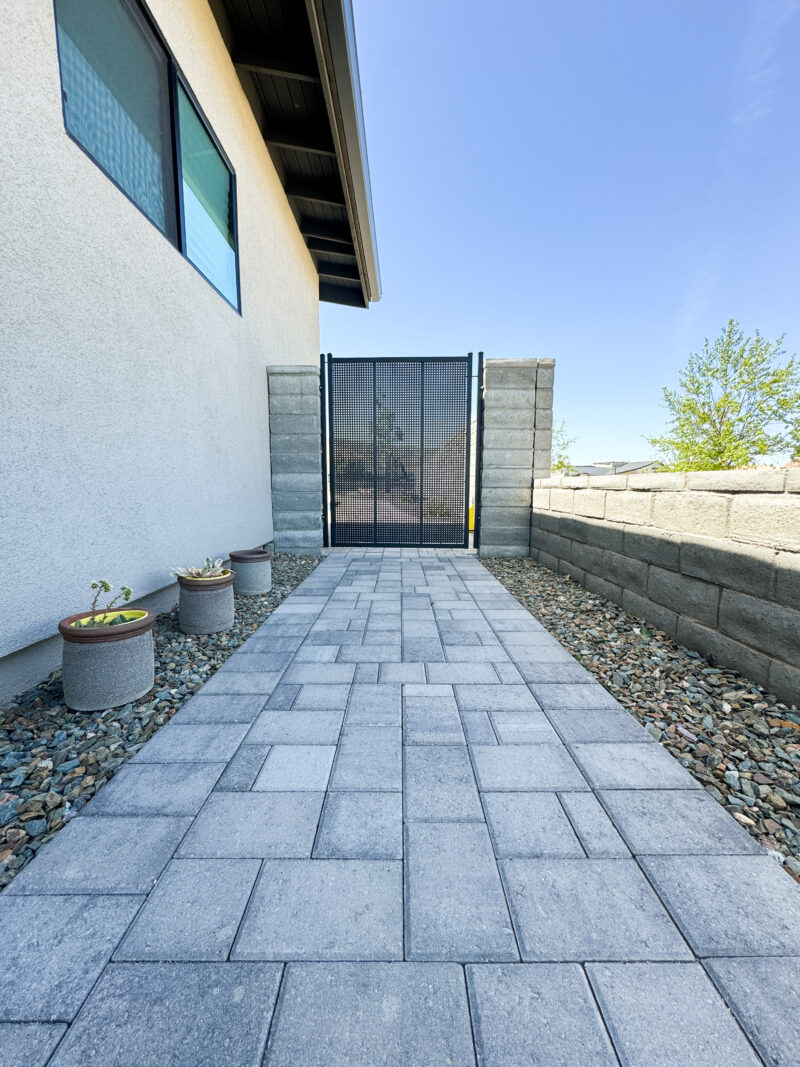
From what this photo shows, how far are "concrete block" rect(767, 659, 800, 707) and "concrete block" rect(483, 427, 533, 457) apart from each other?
3.94 meters

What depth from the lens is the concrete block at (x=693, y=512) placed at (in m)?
2.53

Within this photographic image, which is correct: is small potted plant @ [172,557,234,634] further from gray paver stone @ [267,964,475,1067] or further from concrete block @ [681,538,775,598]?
concrete block @ [681,538,775,598]

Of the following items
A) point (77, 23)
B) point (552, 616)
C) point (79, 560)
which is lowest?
point (552, 616)

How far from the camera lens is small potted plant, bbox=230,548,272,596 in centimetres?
398

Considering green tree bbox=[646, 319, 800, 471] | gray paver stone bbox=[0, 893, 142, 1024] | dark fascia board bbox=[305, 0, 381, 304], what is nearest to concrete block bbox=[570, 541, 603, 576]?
gray paver stone bbox=[0, 893, 142, 1024]

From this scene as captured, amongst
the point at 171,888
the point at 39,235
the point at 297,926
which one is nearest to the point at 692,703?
the point at 297,926

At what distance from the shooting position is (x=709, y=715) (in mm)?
2010

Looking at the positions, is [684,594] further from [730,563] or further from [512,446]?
[512,446]

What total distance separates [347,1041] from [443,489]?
549 cm

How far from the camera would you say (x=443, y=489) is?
6.02m

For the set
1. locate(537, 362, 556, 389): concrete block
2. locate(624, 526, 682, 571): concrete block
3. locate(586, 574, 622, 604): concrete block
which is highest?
locate(537, 362, 556, 389): concrete block

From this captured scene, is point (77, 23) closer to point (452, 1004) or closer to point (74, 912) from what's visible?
point (74, 912)

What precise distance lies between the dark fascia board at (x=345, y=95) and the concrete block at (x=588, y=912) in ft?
18.7

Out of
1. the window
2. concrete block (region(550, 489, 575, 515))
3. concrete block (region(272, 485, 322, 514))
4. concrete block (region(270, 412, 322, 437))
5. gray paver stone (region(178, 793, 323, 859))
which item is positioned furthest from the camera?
concrete block (region(272, 485, 322, 514))
